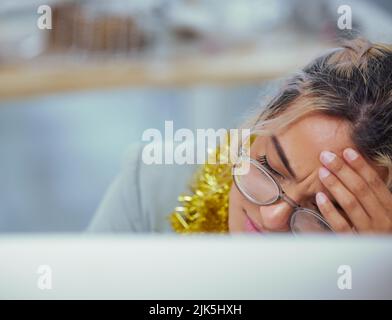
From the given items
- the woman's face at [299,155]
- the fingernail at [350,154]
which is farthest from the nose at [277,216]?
the fingernail at [350,154]

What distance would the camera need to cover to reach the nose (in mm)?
936

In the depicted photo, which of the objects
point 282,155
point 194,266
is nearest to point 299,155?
point 282,155

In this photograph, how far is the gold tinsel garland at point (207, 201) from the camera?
0.96m

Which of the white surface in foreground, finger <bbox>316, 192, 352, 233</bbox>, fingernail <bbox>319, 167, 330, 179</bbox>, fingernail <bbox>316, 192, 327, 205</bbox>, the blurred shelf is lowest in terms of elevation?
the white surface in foreground

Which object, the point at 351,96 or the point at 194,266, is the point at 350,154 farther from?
the point at 194,266

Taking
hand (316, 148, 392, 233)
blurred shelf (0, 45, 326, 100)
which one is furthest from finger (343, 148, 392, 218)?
blurred shelf (0, 45, 326, 100)

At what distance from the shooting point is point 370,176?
2.96 ft

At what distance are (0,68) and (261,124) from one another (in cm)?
46

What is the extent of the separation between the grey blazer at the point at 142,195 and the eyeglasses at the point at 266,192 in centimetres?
8

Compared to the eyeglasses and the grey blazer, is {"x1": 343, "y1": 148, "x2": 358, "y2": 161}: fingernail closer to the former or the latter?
the eyeglasses

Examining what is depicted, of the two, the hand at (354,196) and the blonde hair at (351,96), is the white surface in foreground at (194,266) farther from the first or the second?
the blonde hair at (351,96)

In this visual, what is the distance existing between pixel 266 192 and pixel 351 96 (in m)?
0.19

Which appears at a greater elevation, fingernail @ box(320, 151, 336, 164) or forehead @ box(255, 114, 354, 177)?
forehead @ box(255, 114, 354, 177)

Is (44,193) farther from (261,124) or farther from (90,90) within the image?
(261,124)
